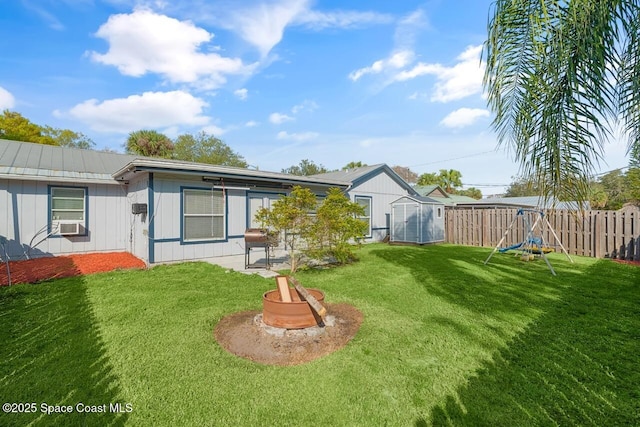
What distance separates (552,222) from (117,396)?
14326mm

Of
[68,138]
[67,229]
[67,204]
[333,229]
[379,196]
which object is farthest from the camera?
[68,138]

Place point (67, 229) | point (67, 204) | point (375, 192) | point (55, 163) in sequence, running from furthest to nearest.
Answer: point (375, 192) < point (55, 163) < point (67, 204) < point (67, 229)

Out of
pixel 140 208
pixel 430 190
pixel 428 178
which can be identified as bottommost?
pixel 140 208

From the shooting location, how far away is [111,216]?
31.8 ft

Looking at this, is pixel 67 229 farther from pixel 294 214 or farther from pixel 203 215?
pixel 294 214

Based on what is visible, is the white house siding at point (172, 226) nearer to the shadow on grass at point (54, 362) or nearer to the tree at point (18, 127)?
the shadow on grass at point (54, 362)

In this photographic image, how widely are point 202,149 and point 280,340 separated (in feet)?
115

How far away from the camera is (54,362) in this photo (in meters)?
2.82

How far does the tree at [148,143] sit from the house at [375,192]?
14171 millimetres

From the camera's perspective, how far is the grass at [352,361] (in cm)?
216

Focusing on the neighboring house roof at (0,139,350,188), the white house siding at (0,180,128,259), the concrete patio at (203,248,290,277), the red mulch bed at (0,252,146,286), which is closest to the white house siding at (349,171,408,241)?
the neighboring house roof at (0,139,350,188)

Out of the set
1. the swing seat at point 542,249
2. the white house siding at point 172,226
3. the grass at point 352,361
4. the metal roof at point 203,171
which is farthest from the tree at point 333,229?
the swing seat at point 542,249

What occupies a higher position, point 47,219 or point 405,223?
point 47,219

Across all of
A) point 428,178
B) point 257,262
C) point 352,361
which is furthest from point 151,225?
point 428,178
